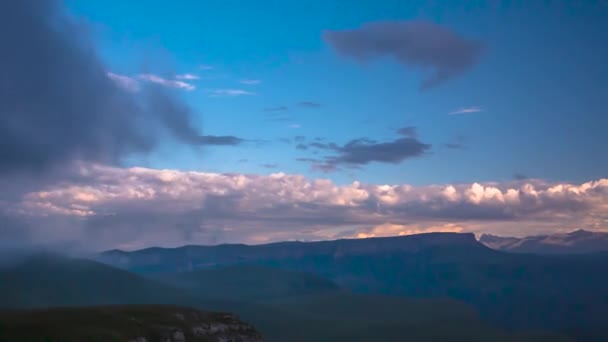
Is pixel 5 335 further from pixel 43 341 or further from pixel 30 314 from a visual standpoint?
pixel 30 314

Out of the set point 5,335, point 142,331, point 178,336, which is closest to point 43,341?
point 5,335

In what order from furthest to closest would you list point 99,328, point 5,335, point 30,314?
point 30,314 < point 99,328 < point 5,335

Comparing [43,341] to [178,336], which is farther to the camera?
[178,336]

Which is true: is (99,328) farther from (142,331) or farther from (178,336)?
(178,336)

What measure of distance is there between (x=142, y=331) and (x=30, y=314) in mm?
36250

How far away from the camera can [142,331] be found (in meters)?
186

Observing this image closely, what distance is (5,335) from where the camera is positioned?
158 metres

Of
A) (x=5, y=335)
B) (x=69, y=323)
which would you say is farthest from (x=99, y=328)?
(x=5, y=335)

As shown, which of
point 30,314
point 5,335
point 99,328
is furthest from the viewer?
point 30,314

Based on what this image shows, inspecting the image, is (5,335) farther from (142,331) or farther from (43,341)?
(142,331)

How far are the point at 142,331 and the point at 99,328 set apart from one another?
1410 cm

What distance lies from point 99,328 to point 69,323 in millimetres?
9416

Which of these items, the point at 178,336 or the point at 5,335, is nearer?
the point at 5,335

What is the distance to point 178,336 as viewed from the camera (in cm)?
19388
